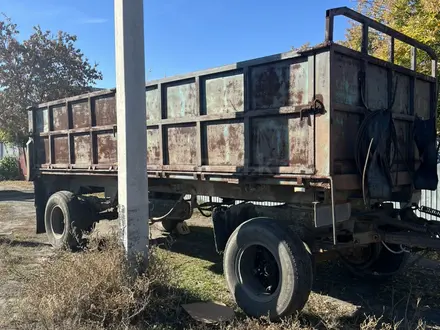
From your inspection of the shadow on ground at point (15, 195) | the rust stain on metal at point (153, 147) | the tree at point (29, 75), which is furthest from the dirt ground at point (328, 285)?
the tree at point (29, 75)

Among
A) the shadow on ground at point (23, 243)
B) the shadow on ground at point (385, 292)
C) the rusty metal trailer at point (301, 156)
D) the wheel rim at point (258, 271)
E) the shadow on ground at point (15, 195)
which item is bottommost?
the shadow on ground at point (385, 292)

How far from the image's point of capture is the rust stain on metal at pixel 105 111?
6812 millimetres

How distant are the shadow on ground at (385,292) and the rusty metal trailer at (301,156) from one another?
0.90 feet

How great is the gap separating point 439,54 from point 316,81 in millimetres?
6503

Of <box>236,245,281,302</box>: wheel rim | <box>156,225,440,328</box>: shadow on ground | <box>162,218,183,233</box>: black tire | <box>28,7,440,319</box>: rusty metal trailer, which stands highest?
<box>28,7,440,319</box>: rusty metal trailer

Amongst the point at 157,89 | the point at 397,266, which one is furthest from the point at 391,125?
the point at 157,89

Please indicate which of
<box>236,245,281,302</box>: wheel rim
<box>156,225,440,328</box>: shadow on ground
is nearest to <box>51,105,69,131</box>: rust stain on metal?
<box>156,225,440,328</box>: shadow on ground

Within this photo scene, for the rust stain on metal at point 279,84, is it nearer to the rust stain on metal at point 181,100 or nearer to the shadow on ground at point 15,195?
the rust stain on metal at point 181,100

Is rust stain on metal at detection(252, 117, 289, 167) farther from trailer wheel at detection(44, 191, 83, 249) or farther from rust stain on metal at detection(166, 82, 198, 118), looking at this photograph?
trailer wheel at detection(44, 191, 83, 249)

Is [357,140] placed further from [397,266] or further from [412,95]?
[397,266]

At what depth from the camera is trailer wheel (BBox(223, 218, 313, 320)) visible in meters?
4.05

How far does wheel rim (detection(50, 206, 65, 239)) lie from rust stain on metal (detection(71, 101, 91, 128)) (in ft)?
5.52

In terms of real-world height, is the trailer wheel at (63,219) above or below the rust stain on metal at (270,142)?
below

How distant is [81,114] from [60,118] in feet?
2.74
